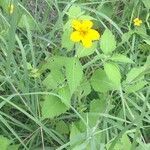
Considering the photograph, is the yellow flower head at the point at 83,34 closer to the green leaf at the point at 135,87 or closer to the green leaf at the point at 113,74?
the green leaf at the point at 113,74

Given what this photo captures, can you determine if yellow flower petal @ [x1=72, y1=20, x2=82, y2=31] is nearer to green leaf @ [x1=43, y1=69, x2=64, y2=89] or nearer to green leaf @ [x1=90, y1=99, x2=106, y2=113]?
green leaf @ [x1=43, y1=69, x2=64, y2=89]

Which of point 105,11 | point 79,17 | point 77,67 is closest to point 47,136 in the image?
point 77,67

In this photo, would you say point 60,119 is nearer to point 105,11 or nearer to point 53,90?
point 53,90

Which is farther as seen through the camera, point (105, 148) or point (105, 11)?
point (105, 11)

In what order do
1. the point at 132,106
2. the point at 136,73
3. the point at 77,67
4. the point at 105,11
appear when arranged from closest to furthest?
the point at 77,67 → the point at 136,73 → the point at 132,106 → the point at 105,11

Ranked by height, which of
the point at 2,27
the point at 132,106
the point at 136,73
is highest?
the point at 2,27

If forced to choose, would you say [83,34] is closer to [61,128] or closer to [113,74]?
[113,74]

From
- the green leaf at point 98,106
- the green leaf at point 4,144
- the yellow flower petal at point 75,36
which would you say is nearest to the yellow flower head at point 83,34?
the yellow flower petal at point 75,36

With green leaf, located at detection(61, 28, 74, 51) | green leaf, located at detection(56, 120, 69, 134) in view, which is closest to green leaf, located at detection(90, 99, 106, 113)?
green leaf, located at detection(56, 120, 69, 134)
